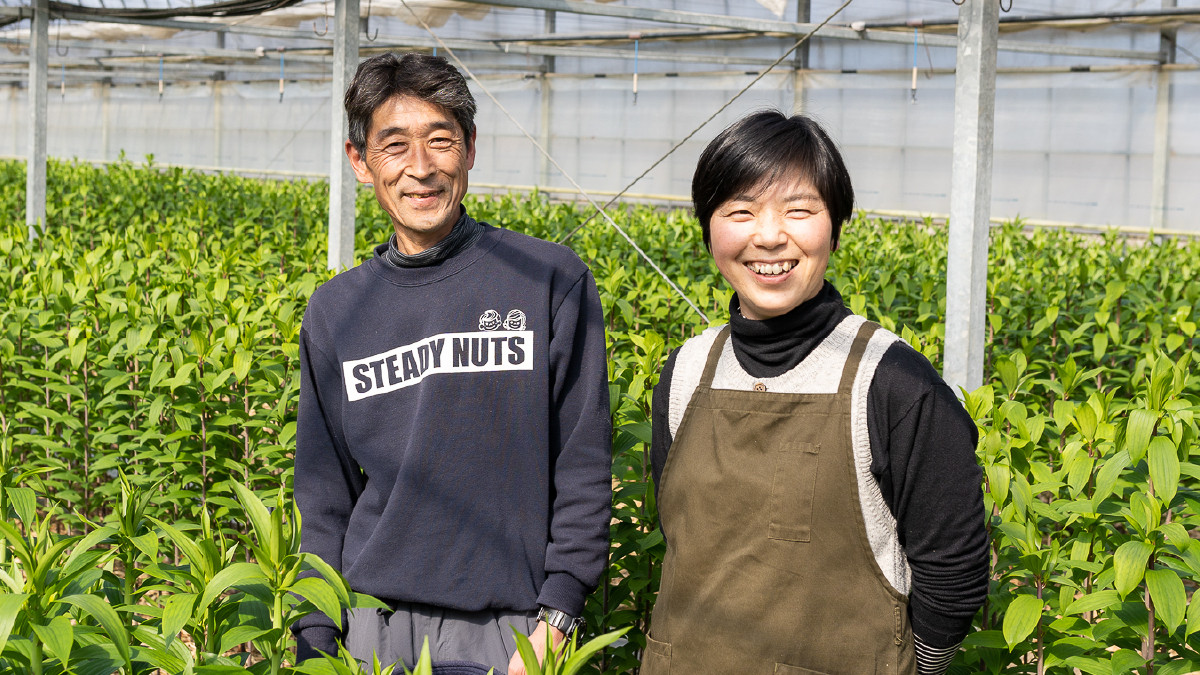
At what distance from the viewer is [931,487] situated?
62.4 inches

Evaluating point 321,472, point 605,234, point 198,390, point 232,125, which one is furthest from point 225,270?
point 232,125

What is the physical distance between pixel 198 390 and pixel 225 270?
2145 mm

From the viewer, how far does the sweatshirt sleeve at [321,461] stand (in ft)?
6.77

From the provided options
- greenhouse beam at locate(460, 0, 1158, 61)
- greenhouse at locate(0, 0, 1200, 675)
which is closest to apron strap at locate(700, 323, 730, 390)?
greenhouse at locate(0, 0, 1200, 675)

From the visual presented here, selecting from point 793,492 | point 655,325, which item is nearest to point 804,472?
point 793,492

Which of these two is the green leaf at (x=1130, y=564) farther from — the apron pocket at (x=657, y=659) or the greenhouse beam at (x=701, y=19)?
the greenhouse beam at (x=701, y=19)

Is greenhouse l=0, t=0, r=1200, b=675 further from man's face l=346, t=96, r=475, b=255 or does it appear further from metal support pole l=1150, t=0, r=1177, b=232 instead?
man's face l=346, t=96, r=475, b=255

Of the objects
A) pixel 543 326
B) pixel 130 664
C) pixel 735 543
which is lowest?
pixel 130 664

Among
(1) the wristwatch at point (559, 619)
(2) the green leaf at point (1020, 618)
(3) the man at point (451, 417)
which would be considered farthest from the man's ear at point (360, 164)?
(2) the green leaf at point (1020, 618)

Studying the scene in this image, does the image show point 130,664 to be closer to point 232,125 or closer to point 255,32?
point 255,32

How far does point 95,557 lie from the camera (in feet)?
6.02

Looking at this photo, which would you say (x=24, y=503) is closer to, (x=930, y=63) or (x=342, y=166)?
(x=342, y=166)

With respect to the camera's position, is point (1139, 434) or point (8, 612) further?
point (1139, 434)

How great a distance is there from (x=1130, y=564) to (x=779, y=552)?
78cm
